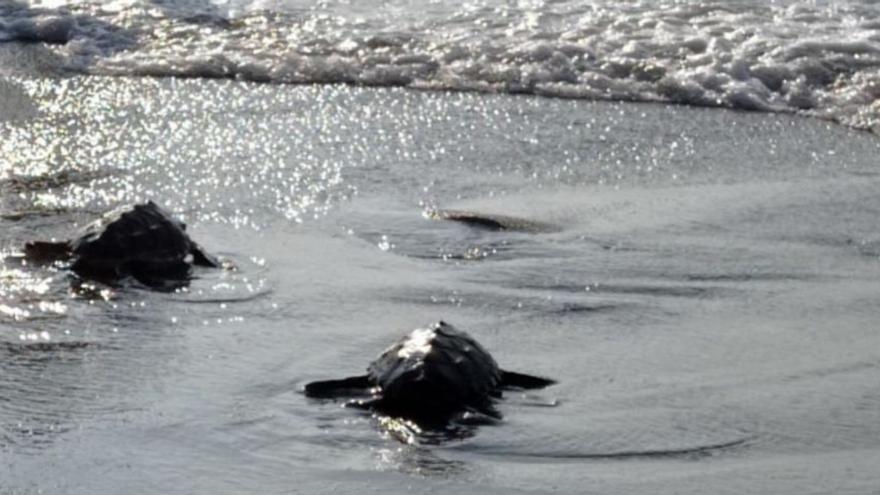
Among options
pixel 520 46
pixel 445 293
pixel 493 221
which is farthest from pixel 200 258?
pixel 520 46

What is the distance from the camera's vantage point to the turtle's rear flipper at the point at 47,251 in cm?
526

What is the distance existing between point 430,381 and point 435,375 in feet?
0.07

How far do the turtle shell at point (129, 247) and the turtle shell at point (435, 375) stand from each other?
126 centimetres

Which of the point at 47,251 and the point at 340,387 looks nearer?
the point at 340,387

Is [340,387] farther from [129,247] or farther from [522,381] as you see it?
[129,247]

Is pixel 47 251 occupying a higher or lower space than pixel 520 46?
lower

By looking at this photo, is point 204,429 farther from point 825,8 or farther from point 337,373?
point 825,8

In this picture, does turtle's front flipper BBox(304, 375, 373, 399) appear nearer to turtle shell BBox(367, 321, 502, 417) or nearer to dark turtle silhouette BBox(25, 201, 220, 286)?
turtle shell BBox(367, 321, 502, 417)

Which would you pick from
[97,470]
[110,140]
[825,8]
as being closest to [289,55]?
[110,140]

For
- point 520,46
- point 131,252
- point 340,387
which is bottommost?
point 340,387

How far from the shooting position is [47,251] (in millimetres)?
5301

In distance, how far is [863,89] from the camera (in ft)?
24.3

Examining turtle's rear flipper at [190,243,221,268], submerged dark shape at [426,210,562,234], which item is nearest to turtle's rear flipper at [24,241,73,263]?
turtle's rear flipper at [190,243,221,268]

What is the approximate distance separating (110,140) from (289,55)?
161 centimetres
